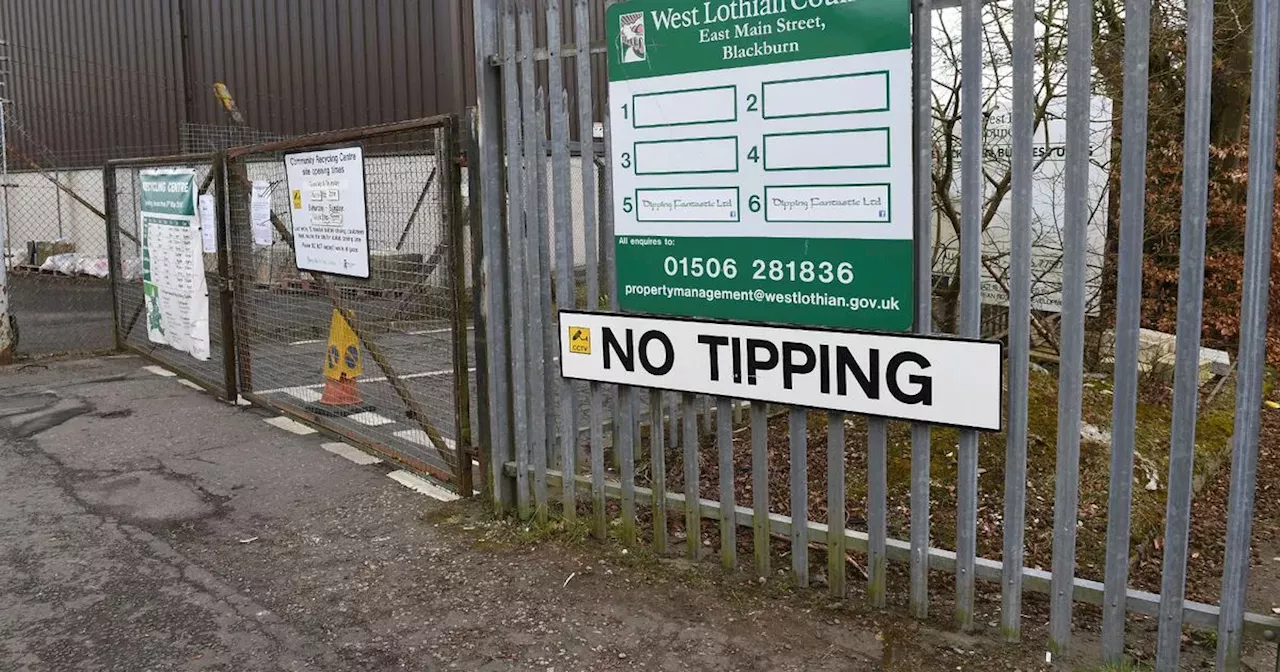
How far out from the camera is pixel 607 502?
16.1ft

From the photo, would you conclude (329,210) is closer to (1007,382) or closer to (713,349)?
(713,349)

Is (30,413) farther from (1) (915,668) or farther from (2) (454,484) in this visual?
(1) (915,668)

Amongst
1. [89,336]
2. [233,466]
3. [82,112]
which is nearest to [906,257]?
[233,466]

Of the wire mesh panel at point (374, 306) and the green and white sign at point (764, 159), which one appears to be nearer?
the green and white sign at point (764, 159)

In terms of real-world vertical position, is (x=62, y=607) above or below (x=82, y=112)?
below

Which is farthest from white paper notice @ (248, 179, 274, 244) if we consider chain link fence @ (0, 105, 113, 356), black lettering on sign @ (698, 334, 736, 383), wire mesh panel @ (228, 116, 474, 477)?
chain link fence @ (0, 105, 113, 356)

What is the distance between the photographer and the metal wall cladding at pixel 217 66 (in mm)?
14227

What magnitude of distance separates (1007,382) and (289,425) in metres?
5.08

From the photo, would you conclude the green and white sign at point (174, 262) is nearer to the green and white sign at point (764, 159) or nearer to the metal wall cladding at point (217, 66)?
the green and white sign at point (764, 159)

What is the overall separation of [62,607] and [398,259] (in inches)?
99.8

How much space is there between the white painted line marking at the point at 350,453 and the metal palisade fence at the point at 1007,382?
1297mm

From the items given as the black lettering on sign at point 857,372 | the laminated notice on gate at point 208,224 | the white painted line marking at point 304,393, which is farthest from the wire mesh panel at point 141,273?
the black lettering on sign at point 857,372

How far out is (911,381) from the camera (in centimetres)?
339

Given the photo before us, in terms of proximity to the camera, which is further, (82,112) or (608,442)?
(82,112)
